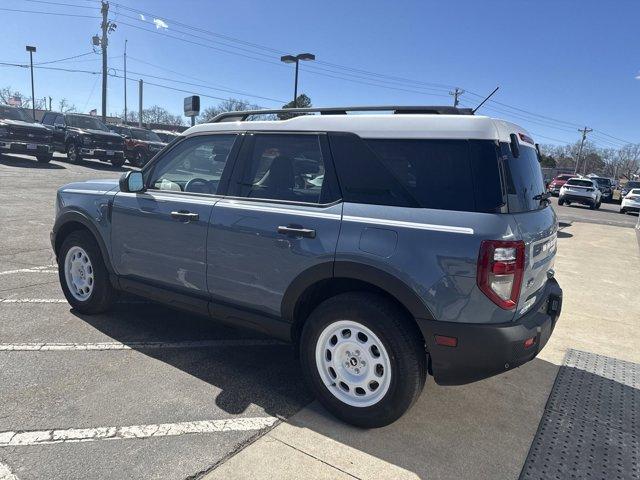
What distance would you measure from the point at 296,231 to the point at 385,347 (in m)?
0.89

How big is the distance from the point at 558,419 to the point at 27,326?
425 cm

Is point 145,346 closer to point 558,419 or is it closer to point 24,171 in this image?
point 558,419

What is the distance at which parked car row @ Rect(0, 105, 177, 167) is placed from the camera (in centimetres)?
1750

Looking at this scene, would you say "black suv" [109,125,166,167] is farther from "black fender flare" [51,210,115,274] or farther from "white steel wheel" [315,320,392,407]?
"white steel wheel" [315,320,392,407]

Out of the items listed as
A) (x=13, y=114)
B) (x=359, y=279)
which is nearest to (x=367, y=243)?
(x=359, y=279)

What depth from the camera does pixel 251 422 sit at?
3021mm

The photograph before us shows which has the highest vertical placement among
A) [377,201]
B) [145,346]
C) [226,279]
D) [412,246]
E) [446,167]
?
[446,167]

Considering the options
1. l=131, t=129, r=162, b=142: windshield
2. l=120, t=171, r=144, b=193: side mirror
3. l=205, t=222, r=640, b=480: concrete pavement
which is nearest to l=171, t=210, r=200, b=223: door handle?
l=120, t=171, r=144, b=193: side mirror

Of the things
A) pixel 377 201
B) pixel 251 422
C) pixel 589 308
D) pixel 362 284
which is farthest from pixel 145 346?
pixel 589 308

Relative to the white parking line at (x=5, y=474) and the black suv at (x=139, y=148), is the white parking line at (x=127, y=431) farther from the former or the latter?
the black suv at (x=139, y=148)

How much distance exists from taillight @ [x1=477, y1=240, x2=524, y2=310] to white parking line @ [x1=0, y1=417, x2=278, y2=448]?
5.07 feet

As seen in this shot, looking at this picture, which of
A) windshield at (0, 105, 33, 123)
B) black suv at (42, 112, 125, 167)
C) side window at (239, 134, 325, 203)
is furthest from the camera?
black suv at (42, 112, 125, 167)

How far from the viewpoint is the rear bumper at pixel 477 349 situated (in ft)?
8.63

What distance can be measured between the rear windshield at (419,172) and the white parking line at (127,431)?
59.9 inches
